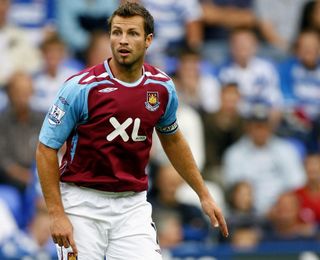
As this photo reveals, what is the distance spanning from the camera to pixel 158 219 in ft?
32.2

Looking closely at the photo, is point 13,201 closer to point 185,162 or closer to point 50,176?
point 185,162

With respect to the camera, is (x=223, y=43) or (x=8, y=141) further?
(x=223, y=43)

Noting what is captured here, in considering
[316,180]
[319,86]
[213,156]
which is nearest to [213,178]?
[213,156]

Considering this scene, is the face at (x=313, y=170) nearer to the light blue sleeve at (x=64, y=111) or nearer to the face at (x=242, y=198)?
the face at (x=242, y=198)

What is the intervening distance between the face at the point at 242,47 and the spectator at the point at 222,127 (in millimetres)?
689

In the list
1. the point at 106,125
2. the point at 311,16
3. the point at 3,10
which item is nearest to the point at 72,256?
the point at 106,125

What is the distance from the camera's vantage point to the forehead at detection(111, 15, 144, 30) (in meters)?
5.65

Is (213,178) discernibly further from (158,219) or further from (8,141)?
(8,141)

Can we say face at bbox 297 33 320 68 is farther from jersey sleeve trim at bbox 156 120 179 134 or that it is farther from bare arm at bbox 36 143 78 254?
bare arm at bbox 36 143 78 254

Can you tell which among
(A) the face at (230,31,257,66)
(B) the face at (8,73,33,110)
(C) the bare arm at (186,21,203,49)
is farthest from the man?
(C) the bare arm at (186,21,203,49)

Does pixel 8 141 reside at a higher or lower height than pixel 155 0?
lower

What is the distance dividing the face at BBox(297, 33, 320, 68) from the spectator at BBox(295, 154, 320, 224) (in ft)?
5.76

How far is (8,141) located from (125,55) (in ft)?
16.0

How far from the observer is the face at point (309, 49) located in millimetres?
12164
